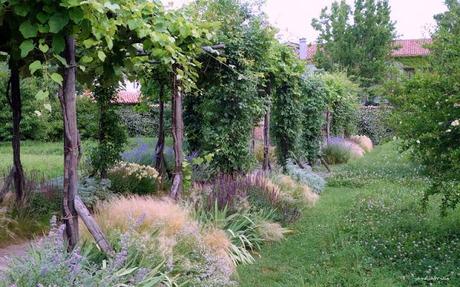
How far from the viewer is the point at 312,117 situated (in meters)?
14.2

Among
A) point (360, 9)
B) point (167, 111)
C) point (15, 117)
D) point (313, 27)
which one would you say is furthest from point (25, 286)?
→ point (313, 27)

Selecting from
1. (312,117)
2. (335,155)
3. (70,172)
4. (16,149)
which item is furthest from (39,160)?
(70,172)

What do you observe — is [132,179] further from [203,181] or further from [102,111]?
[102,111]

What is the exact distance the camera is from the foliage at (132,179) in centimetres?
787

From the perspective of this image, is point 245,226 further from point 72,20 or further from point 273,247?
point 72,20

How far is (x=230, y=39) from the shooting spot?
298 inches

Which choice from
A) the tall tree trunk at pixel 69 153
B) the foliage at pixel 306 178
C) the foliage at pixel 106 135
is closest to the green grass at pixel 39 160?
the foliage at pixel 106 135

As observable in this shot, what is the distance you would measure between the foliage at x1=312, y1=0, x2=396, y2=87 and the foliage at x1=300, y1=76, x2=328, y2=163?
17418 millimetres

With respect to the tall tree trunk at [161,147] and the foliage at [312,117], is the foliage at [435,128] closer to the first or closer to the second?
the tall tree trunk at [161,147]

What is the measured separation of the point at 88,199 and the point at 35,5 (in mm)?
3852

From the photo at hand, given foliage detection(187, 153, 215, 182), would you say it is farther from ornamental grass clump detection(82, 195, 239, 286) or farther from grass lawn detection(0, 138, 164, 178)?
A: ornamental grass clump detection(82, 195, 239, 286)

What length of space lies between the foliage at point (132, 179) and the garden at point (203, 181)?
25 mm

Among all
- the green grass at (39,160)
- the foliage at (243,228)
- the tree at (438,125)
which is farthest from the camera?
the green grass at (39,160)

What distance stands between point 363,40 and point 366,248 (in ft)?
94.2
